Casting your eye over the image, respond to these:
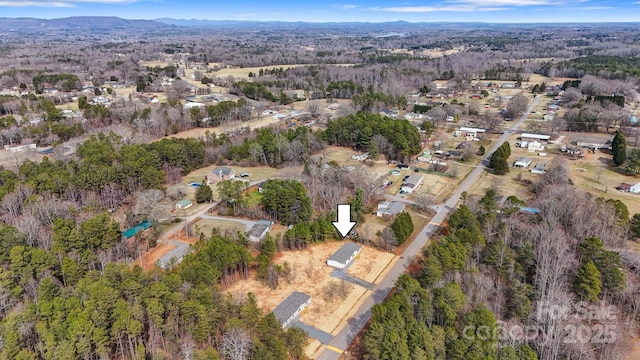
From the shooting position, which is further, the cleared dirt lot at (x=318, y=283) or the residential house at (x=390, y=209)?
the residential house at (x=390, y=209)

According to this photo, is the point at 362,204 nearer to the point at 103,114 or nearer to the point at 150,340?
the point at 150,340

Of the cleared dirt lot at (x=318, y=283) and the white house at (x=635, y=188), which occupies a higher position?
the white house at (x=635, y=188)

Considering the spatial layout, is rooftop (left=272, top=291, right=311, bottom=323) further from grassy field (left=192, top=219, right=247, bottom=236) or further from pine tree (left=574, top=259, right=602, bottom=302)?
pine tree (left=574, top=259, right=602, bottom=302)

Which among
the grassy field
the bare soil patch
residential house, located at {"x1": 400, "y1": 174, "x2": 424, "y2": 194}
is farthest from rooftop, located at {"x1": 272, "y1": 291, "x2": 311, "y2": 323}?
residential house, located at {"x1": 400, "y1": 174, "x2": 424, "y2": 194}

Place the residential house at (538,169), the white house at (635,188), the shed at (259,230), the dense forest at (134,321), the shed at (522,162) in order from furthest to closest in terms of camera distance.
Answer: the shed at (522,162) → the residential house at (538,169) → the white house at (635,188) → the shed at (259,230) → the dense forest at (134,321)

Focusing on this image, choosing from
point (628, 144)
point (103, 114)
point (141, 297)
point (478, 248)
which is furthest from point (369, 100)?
point (141, 297)

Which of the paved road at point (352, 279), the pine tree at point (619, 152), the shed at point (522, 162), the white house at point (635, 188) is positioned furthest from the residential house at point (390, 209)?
the pine tree at point (619, 152)

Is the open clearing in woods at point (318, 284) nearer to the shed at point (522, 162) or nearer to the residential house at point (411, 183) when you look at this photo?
the residential house at point (411, 183)
